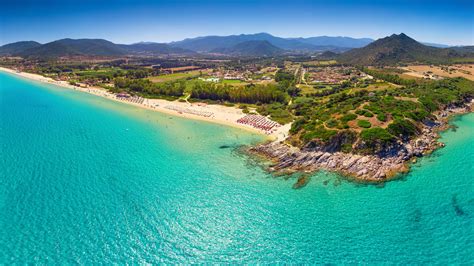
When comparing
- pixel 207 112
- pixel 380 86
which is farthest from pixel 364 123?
pixel 380 86

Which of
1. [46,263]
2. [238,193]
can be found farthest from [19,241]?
[238,193]

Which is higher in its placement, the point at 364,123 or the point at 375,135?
the point at 364,123

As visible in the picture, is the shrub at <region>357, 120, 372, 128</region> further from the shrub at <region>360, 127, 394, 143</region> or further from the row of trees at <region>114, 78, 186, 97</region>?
the row of trees at <region>114, 78, 186, 97</region>

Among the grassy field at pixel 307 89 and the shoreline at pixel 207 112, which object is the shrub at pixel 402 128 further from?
the grassy field at pixel 307 89

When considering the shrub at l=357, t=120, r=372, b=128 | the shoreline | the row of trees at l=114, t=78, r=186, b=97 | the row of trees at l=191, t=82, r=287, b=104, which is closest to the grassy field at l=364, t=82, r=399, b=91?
the row of trees at l=191, t=82, r=287, b=104

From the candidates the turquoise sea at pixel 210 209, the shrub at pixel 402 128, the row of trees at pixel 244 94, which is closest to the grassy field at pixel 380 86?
the row of trees at pixel 244 94

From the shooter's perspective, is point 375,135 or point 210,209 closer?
point 210,209

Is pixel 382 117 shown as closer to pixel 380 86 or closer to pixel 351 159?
pixel 351 159

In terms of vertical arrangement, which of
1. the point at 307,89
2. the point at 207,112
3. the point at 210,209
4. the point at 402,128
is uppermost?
the point at 307,89
